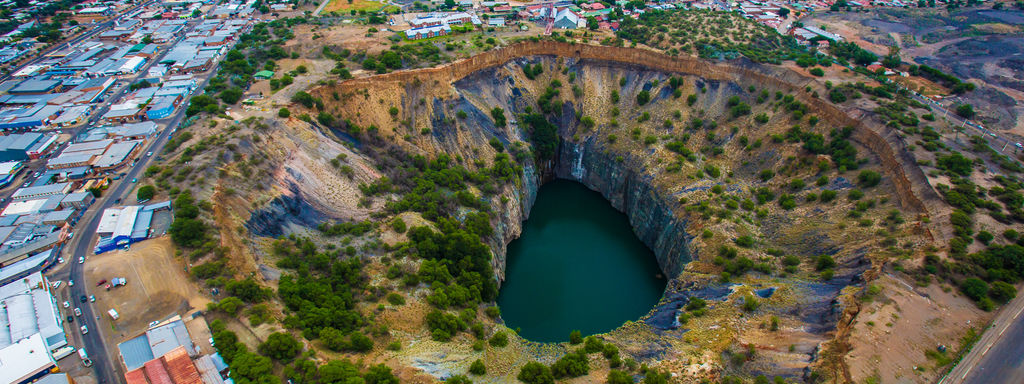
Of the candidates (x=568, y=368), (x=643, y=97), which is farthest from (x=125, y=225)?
(x=643, y=97)

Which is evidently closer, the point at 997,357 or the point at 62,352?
the point at 997,357

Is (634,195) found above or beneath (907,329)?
beneath

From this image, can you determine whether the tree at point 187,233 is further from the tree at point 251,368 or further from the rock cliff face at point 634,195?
the rock cliff face at point 634,195

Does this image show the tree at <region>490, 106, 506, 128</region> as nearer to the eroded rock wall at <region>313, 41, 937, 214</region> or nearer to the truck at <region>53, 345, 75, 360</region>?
the eroded rock wall at <region>313, 41, 937, 214</region>

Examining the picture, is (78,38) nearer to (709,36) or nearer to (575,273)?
(575,273)

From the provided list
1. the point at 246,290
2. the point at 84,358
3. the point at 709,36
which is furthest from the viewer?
the point at 709,36

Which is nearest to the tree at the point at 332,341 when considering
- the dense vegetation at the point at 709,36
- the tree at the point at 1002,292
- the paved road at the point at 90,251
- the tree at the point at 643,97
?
the paved road at the point at 90,251
